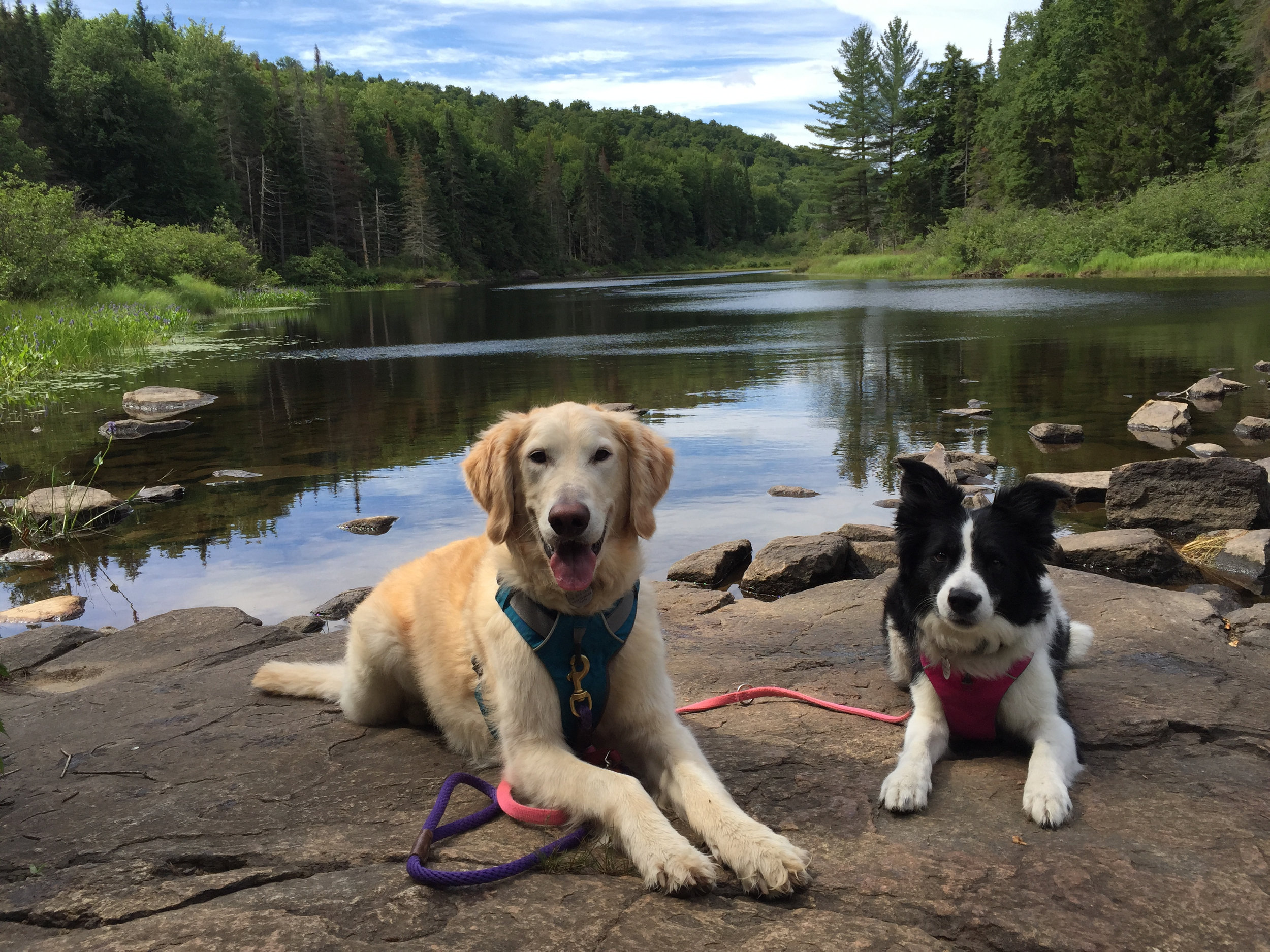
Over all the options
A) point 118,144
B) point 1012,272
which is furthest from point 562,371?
point 118,144

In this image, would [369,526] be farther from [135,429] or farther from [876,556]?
[135,429]

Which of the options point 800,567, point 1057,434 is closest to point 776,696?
point 800,567

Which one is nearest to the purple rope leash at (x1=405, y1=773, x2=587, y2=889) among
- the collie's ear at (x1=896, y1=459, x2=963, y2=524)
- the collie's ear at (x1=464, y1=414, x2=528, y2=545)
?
the collie's ear at (x1=464, y1=414, x2=528, y2=545)

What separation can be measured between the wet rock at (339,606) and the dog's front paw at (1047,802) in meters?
5.84

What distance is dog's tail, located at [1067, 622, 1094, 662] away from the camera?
16.6 feet

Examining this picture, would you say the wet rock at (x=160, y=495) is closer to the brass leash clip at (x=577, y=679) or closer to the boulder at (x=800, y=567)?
the boulder at (x=800, y=567)

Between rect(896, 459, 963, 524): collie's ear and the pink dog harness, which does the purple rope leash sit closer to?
the pink dog harness

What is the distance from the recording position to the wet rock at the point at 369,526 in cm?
1033

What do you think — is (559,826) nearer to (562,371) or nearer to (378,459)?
(378,459)

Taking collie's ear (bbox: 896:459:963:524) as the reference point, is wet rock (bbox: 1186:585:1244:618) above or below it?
below

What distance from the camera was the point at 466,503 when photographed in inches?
449

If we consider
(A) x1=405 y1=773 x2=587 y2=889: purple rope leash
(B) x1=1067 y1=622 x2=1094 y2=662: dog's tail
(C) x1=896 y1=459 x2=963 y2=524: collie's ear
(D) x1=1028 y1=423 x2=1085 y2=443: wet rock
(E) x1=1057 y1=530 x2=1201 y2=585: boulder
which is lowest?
(E) x1=1057 y1=530 x2=1201 y2=585: boulder

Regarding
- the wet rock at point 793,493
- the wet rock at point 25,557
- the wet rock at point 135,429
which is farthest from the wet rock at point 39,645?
the wet rock at point 135,429

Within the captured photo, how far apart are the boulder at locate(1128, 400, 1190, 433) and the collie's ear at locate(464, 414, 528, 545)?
13358 millimetres
